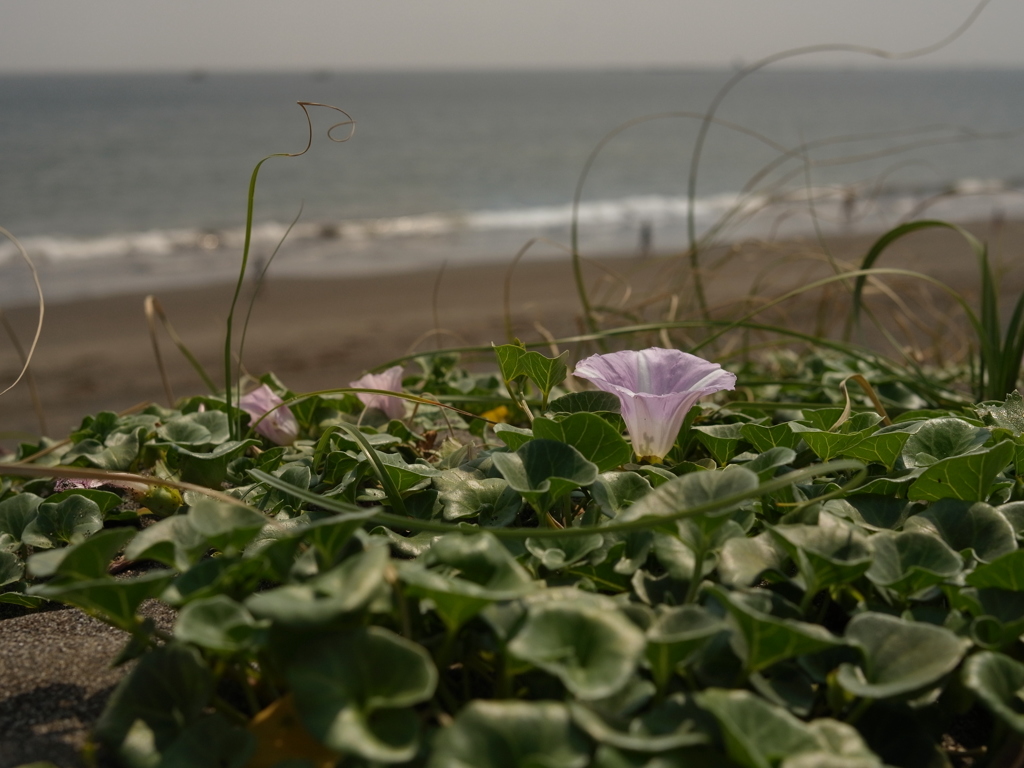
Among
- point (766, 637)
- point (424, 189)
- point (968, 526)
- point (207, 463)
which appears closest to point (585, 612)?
point (766, 637)

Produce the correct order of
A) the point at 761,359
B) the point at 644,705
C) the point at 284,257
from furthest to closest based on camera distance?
the point at 284,257
the point at 761,359
the point at 644,705

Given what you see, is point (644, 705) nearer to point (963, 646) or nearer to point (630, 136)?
point (963, 646)

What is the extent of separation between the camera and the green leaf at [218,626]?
67 centimetres

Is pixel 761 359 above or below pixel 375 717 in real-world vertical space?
below

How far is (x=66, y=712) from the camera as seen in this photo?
849 millimetres

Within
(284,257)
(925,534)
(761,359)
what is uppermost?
(925,534)

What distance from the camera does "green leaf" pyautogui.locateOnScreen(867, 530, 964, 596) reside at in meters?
0.80

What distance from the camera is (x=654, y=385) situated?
3.92 feet

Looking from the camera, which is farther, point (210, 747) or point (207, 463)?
point (207, 463)

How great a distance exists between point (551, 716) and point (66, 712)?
1.71ft

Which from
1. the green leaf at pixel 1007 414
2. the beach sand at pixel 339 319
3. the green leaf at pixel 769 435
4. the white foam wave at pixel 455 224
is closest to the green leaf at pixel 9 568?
the green leaf at pixel 769 435

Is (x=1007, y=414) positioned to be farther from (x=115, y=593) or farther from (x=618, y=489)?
(x=115, y=593)

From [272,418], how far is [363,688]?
83cm

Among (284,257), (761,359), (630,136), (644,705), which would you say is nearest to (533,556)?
(644,705)
